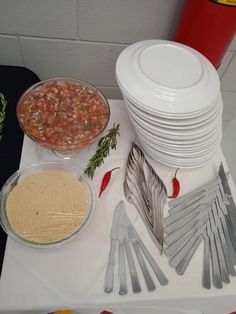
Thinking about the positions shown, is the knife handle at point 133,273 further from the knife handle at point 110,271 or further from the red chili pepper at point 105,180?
the red chili pepper at point 105,180

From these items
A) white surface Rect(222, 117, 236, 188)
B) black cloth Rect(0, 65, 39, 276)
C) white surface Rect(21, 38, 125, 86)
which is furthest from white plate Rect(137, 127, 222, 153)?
white surface Rect(222, 117, 236, 188)

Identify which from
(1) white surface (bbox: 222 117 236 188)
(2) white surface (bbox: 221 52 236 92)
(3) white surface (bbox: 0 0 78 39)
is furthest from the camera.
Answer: (1) white surface (bbox: 222 117 236 188)

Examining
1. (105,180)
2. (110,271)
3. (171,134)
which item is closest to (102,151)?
(105,180)

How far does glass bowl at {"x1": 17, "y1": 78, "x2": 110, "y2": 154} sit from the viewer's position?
728 mm

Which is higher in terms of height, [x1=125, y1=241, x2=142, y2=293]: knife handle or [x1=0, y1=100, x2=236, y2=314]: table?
[x1=125, y1=241, x2=142, y2=293]: knife handle

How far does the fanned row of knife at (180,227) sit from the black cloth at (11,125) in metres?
0.31

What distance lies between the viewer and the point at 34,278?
60 centimetres

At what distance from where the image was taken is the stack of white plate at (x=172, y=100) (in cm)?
66

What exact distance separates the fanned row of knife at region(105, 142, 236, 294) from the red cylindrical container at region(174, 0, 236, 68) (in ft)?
1.23

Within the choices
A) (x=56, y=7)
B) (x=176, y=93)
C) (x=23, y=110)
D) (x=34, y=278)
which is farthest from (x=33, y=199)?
(x=56, y=7)

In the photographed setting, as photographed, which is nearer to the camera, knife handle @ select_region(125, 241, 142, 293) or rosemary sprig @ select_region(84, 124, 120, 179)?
knife handle @ select_region(125, 241, 142, 293)

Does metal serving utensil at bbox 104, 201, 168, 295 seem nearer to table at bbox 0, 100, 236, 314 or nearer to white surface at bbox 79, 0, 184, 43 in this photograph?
table at bbox 0, 100, 236, 314

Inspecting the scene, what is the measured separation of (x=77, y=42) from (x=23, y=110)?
0.40 m

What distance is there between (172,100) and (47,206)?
40 cm
